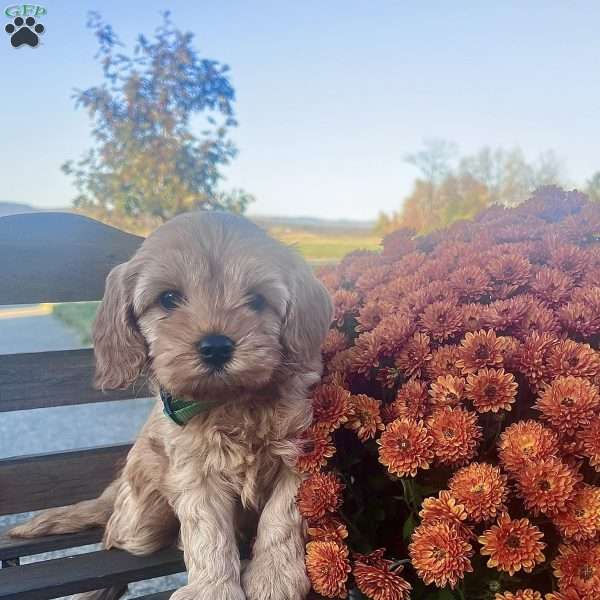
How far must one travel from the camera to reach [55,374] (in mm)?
1340

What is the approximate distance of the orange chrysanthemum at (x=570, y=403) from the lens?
80 centimetres

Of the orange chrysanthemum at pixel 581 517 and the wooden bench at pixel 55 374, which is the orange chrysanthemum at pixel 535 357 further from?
the wooden bench at pixel 55 374

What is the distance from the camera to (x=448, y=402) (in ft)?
2.85

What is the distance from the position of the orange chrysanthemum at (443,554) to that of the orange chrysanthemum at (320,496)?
146mm

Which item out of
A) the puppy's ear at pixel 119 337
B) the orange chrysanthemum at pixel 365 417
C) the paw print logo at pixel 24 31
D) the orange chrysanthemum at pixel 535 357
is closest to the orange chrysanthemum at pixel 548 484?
the orange chrysanthemum at pixel 535 357

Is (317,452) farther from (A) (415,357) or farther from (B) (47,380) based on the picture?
(B) (47,380)

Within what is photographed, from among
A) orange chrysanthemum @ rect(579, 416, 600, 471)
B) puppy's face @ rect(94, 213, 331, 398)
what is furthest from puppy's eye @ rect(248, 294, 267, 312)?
orange chrysanthemum @ rect(579, 416, 600, 471)

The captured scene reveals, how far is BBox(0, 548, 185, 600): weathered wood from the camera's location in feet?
3.22

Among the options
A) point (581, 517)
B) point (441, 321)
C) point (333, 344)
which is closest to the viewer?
point (581, 517)

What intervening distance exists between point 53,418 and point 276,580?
739 mm

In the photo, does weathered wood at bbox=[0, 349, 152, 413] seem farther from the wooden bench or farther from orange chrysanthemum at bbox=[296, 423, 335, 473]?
orange chrysanthemum at bbox=[296, 423, 335, 473]

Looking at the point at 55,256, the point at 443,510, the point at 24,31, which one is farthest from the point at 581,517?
the point at 24,31

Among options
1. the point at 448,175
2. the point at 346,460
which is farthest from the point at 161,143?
the point at 346,460

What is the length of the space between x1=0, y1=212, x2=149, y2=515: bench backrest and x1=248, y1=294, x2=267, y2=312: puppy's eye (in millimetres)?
377
